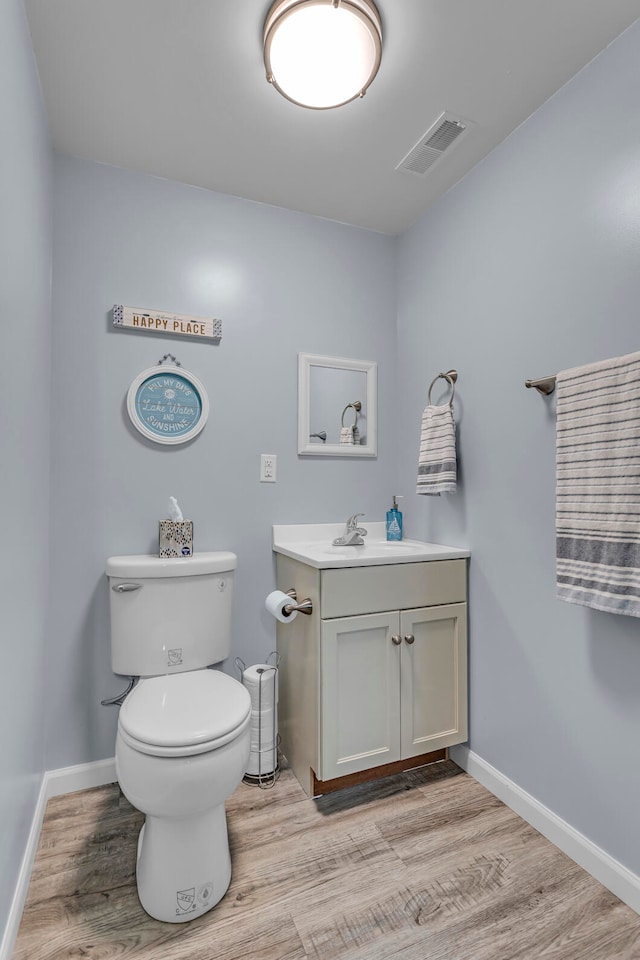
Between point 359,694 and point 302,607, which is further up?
point 302,607

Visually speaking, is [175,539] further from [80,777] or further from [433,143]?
[433,143]

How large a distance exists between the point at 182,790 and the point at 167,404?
131cm

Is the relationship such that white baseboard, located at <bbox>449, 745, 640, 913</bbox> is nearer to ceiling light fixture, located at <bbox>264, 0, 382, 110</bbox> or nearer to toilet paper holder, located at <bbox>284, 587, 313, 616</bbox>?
toilet paper holder, located at <bbox>284, 587, 313, 616</bbox>

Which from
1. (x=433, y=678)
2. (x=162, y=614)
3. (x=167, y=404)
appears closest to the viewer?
(x=162, y=614)

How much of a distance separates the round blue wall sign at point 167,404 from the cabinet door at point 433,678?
43.5 inches

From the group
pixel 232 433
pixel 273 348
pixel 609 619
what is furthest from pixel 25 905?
pixel 273 348

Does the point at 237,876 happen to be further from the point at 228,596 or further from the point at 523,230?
the point at 523,230

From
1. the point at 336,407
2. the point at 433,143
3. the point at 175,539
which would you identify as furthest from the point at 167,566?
the point at 433,143

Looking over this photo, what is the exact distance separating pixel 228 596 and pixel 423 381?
1249 mm

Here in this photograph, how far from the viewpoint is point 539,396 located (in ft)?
5.17

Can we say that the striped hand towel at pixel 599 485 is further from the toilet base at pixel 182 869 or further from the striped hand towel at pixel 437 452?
the toilet base at pixel 182 869

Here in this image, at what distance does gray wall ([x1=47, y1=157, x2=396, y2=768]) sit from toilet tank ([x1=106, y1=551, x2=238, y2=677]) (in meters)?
0.16

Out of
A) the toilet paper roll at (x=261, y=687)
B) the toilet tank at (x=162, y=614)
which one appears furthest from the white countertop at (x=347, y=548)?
the toilet paper roll at (x=261, y=687)

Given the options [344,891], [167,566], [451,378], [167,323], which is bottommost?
[344,891]
